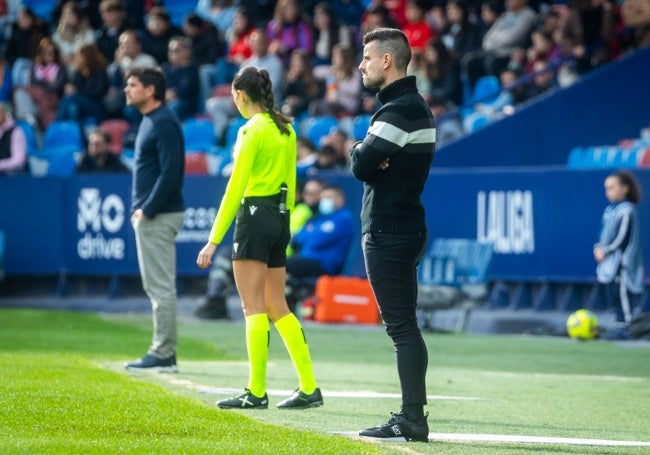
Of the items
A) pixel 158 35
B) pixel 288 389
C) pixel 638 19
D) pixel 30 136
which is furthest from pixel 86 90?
pixel 288 389

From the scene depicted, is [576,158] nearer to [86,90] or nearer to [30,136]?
[86,90]

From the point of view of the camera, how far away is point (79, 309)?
18891 millimetres

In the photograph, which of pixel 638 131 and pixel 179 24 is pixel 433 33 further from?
pixel 179 24

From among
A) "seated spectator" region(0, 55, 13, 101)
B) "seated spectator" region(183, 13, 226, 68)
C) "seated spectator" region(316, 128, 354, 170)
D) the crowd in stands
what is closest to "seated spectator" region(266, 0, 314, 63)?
the crowd in stands

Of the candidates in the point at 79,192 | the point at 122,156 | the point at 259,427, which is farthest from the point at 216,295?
the point at 259,427

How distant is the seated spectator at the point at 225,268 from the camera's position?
17.6 metres

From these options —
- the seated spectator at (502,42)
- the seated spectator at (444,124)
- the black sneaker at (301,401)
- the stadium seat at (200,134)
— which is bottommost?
the black sneaker at (301,401)

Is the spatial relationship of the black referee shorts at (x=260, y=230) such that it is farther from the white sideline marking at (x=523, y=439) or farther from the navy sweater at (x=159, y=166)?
the navy sweater at (x=159, y=166)

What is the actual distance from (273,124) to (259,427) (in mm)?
2250

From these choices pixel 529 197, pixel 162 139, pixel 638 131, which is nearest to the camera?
pixel 162 139

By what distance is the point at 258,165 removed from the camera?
365 inches

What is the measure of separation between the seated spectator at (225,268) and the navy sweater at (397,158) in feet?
32.4

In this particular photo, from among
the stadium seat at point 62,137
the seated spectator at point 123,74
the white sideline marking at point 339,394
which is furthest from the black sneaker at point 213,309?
the white sideline marking at point 339,394

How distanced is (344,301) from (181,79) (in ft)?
20.6
